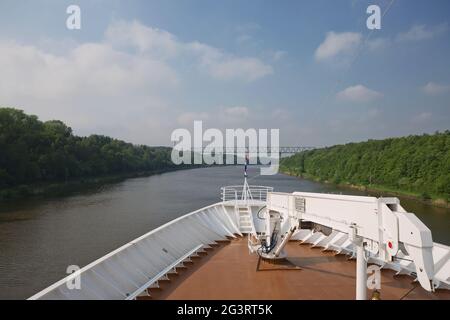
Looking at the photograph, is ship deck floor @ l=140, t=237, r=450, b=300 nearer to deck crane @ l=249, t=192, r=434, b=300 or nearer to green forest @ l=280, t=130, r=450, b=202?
deck crane @ l=249, t=192, r=434, b=300

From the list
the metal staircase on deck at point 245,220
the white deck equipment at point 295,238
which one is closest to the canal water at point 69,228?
the white deck equipment at point 295,238

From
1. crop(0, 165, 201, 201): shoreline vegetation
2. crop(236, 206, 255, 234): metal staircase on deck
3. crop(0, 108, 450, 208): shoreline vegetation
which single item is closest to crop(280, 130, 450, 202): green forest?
crop(0, 108, 450, 208): shoreline vegetation

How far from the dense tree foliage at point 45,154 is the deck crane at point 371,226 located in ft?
109

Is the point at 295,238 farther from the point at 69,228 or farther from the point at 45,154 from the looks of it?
the point at 45,154

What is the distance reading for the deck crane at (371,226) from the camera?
10.4 ft

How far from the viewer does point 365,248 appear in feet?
13.4

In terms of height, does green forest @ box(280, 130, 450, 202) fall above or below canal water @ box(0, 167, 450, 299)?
above

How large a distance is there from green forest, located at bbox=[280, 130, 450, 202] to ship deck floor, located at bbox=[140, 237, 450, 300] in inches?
1107

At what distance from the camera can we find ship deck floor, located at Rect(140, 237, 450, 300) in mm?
5496

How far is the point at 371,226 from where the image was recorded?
390 cm

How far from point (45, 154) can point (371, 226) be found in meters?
42.4

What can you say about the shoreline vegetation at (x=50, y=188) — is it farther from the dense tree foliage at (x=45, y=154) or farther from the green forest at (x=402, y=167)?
the green forest at (x=402, y=167)

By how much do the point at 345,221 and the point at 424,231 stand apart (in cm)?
138
